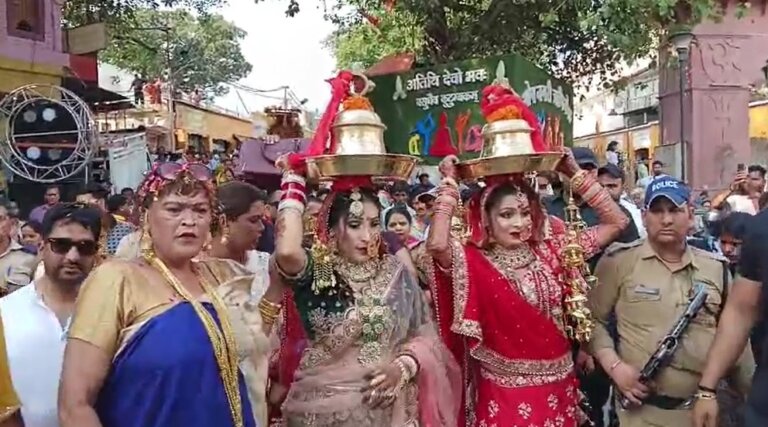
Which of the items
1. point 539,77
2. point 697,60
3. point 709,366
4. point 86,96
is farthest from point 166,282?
point 86,96

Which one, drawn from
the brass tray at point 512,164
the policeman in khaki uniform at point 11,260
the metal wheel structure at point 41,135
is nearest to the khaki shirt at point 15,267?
the policeman in khaki uniform at point 11,260

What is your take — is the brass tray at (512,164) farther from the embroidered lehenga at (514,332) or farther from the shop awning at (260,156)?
the shop awning at (260,156)

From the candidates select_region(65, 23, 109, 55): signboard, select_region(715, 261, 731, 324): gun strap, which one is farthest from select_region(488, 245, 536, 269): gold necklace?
select_region(65, 23, 109, 55): signboard

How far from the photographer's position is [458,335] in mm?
3922

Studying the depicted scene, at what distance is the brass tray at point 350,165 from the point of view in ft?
11.6

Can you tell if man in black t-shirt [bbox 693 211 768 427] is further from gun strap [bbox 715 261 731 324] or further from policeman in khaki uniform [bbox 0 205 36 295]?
policeman in khaki uniform [bbox 0 205 36 295]

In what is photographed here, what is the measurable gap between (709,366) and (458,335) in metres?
1.06

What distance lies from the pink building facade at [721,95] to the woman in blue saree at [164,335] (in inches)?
459

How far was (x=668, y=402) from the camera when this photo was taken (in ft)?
12.3

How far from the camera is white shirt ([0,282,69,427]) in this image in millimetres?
3078

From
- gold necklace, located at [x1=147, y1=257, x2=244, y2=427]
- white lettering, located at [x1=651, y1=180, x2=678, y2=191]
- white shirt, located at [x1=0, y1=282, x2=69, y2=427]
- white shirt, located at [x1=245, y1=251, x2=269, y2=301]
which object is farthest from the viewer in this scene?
white shirt, located at [x1=245, y1=251, x2=269, y2=301]

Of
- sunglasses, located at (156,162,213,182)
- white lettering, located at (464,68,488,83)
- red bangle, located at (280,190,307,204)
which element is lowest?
red bangle, located at (280,190,307,204)

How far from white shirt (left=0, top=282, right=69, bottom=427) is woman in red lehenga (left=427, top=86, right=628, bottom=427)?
1.51 meters

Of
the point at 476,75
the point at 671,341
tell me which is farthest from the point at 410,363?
the point at 476,75
